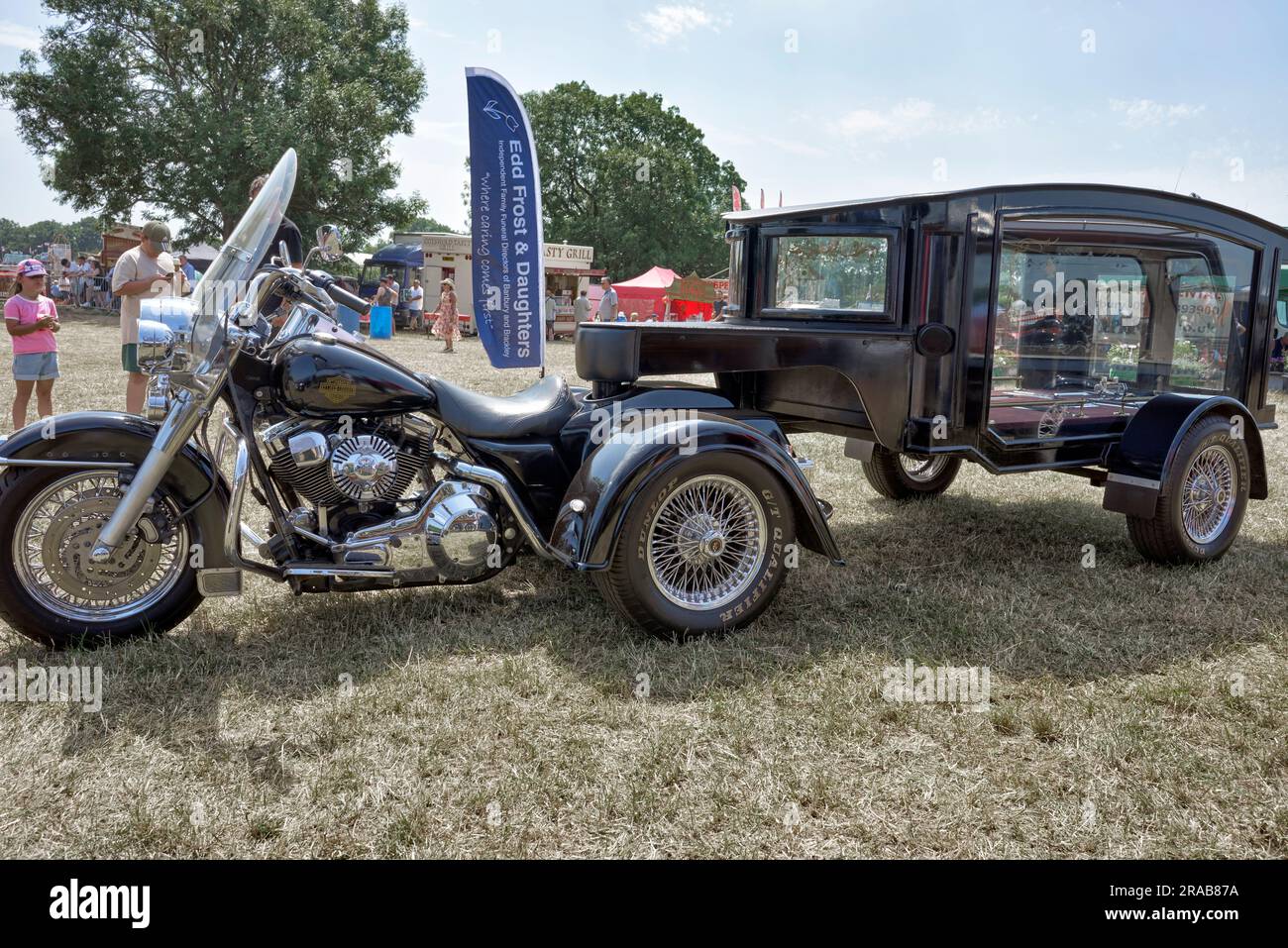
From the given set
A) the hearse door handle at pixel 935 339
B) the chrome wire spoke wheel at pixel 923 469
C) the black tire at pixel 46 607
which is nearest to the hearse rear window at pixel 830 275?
the hearse door handle at pixel 935 339

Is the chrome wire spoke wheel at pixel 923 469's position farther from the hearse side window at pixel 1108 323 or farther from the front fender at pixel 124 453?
the front fender at pixel 124 453

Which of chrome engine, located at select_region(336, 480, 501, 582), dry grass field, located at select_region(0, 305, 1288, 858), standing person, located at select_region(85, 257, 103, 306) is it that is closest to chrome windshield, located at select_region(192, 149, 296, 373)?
chrome engine, located at select_region(336, 480, 501, 582)

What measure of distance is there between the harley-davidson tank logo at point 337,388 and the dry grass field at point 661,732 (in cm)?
98

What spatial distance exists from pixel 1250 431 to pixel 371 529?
474 cm

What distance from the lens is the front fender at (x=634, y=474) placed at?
12.0 ft

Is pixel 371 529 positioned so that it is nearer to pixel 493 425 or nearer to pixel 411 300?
pixel 493 425

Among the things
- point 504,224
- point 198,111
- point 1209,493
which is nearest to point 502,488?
point 1209,493

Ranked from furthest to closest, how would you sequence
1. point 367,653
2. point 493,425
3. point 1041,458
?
point 1041,458 < point 493,425 < point 367,653

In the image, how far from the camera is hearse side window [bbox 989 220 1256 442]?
469cm

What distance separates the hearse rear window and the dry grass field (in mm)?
1427

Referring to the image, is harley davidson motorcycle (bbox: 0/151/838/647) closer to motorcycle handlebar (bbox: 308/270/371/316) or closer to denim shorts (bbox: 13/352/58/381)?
motorcycle handlebar (bbox: 308/270/371/316)

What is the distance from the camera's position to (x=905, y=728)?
3.21m

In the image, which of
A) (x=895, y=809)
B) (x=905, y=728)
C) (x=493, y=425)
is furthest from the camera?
(x=493, y=425)
